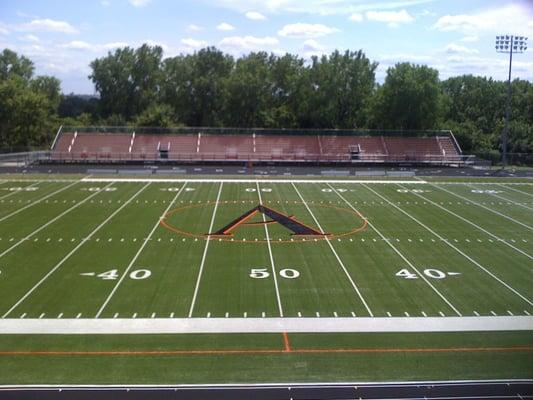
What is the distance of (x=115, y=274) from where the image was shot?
1811 cm

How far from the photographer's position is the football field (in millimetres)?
14664

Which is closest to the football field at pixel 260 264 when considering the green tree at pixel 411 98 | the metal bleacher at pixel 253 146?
the metal bleacher at pixel 253 146

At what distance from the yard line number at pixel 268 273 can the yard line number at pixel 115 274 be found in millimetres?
3255

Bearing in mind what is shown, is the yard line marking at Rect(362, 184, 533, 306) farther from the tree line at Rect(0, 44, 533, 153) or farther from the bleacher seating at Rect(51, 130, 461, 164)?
the tree line at Rect(0, 44, 533, 153)

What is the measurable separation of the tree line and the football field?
2622 cm

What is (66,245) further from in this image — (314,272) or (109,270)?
(314,272)

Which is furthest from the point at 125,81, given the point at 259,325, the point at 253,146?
the point at 259,325

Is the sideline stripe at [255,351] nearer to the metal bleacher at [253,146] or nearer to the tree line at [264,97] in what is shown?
the metal bleacher at [253,146]

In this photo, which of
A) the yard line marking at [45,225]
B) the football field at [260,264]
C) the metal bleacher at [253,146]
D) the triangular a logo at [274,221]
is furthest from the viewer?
the metal bleacher at [253,146]

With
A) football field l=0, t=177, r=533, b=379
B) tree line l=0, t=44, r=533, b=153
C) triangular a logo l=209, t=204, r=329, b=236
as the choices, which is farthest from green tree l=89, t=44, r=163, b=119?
triangular a logo l=209, t=204, r=329, b=236

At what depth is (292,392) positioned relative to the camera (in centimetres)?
1088

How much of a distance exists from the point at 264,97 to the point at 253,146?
1184cm

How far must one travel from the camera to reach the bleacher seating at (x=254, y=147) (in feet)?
160

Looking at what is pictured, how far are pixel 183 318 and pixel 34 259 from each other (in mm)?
7451
